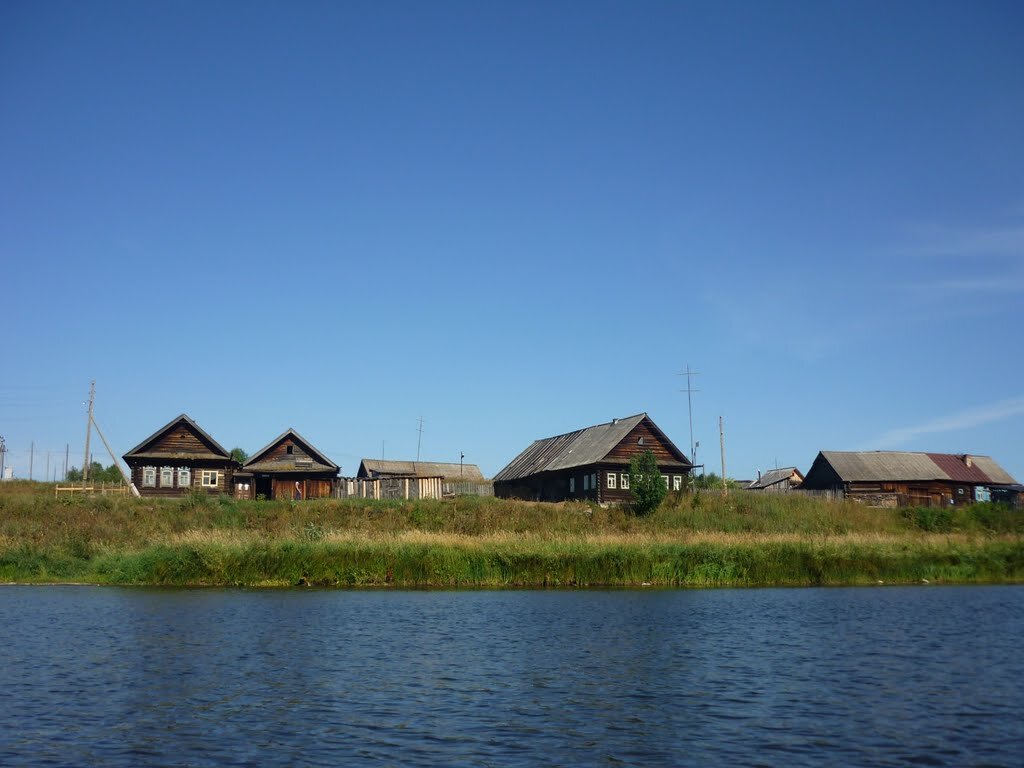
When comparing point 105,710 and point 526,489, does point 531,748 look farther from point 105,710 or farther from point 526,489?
point 526,489

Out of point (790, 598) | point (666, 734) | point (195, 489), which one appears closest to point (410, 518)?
point (195, 489)

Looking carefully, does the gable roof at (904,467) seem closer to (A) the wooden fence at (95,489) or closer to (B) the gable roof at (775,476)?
(B) the gable roof at (775,476)

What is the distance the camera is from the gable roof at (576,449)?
74438mm

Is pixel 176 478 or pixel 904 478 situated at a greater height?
pixel 176 478

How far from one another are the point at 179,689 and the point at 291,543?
2262 cm

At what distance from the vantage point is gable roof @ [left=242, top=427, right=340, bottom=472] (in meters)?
78.8

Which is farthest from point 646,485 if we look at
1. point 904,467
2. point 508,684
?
point 508,684

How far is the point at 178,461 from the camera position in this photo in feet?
254

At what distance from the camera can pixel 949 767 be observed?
13.0 meters

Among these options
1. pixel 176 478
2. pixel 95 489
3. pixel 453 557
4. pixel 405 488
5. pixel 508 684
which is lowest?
pixel 508 684

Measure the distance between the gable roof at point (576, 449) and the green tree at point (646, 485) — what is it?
16.8 feet

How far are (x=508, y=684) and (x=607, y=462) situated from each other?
176 ft

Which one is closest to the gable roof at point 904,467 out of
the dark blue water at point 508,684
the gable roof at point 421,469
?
the gable roof at point 421,469

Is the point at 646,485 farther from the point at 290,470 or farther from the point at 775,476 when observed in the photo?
the point at 775,476
